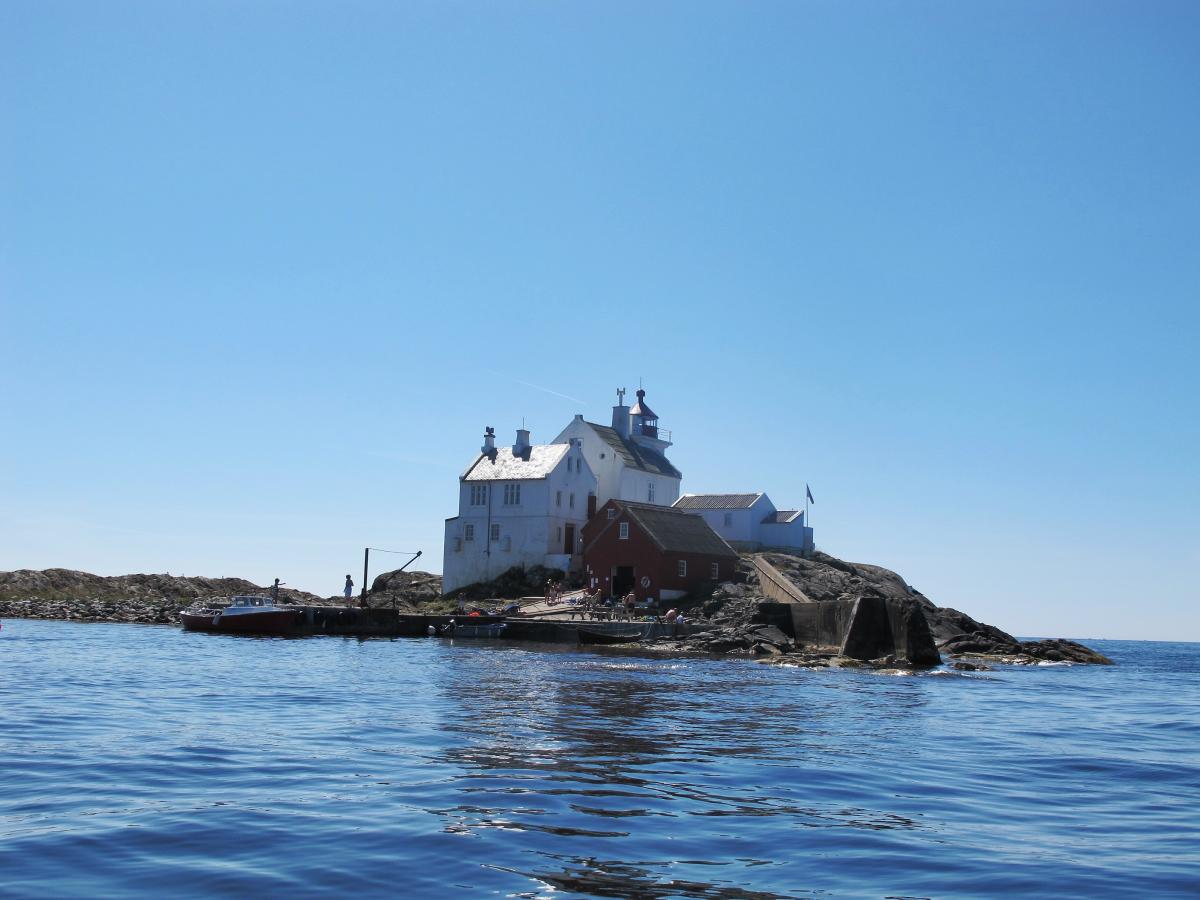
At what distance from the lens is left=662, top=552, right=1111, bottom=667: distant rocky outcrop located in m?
48.0

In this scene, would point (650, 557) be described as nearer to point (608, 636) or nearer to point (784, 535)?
point (608, 636)

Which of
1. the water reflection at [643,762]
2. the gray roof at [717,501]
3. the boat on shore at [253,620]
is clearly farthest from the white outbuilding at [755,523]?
the water reflection at [643,762]

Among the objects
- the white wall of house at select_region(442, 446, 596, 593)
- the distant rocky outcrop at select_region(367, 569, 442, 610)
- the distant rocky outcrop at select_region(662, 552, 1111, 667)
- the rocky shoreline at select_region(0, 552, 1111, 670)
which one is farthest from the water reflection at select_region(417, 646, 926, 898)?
the distant rocky outcrop at select_region(367, 569, 442, 610)

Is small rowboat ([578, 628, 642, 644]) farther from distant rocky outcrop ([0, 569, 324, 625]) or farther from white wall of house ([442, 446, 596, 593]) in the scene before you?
distant rocky outcrop ([0, 569, 324, 625])

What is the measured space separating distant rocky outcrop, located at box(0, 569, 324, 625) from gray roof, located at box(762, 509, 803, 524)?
3569 cm

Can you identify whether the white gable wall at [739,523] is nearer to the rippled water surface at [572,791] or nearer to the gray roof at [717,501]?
the gray roof at [717,501]

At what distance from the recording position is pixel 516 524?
74.0 m

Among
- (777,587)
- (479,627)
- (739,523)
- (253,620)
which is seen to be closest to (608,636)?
(479,627)

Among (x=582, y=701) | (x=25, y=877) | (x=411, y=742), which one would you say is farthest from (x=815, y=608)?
(x=25, y=877)

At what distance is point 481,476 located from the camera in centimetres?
7625

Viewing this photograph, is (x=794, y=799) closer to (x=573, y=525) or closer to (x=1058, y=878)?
(x=1058, y=878)

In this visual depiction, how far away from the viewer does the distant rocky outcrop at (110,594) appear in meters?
75.9

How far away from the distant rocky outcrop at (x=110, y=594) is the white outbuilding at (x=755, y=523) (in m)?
32.0

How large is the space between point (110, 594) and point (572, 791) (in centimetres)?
8310
